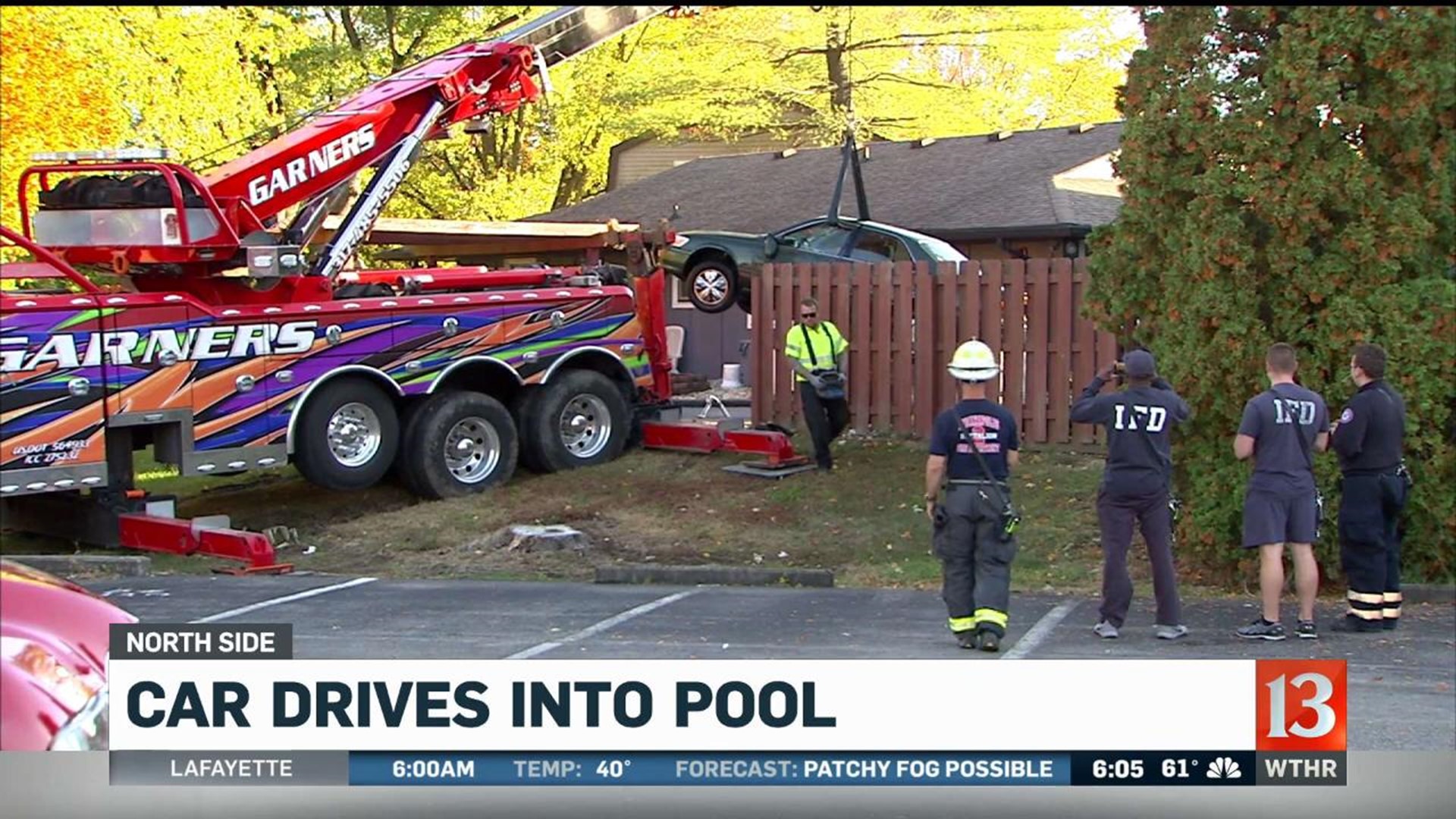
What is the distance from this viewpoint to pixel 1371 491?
29.2 feet

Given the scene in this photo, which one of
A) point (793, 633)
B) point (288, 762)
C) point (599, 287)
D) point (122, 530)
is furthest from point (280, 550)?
point (288, 762)

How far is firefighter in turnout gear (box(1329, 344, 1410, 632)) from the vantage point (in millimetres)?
8703

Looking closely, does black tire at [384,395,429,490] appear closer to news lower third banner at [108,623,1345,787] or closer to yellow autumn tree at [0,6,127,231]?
yellow autumn tree at [0,6,127,231]

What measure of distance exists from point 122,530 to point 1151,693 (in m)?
8.90

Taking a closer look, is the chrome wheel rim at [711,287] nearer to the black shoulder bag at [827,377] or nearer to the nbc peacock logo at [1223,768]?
the black shoulder bag at [827,377]

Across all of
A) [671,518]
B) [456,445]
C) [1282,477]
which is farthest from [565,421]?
[1282,477]

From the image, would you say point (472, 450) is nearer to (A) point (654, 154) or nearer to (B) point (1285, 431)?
(B) point (1285, 431)

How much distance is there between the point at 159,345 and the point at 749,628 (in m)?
5.30

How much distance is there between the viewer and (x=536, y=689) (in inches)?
180

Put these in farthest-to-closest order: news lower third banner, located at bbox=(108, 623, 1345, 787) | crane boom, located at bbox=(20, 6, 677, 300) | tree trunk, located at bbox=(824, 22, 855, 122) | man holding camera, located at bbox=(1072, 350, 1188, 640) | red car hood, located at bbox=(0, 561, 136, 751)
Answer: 1. tree trunk, located at bbox=(824, 22, 855, 122)
2. crane boom, located at bbox=(20, 6, 677, 300)
3. man holding camera, located at bbox=(1072, 350, 1188, 640)
4. news lower third banner, located at bbox=(108, 623, 1345, 787)
5. red car hood, located at bbox=(0, 561, 136, 751)

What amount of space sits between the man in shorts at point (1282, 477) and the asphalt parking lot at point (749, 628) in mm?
269

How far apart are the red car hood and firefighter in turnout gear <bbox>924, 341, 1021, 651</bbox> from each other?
4.83m

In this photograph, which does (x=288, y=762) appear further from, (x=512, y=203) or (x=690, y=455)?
(x=512, y=203)

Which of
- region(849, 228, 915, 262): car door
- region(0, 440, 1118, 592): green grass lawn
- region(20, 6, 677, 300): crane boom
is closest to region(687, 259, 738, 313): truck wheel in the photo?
region(849, 228, 915, 262): car door
